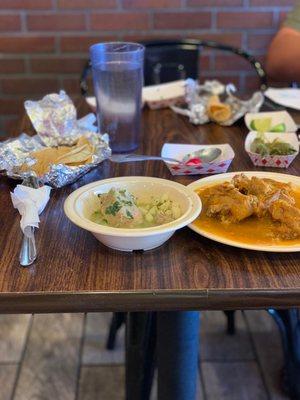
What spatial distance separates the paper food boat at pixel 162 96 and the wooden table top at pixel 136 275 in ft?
2.32

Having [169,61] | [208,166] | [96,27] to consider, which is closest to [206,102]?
[208,166]

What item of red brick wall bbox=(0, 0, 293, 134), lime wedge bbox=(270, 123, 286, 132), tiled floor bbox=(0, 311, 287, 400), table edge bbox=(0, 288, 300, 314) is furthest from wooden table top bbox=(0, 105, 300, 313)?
red brick wall bbox=(0, 0, 293, 134)

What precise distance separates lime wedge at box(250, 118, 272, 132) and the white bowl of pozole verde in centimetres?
50

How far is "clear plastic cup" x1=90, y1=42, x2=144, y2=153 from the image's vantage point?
1.16 metres

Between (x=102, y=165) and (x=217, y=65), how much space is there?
1398mm

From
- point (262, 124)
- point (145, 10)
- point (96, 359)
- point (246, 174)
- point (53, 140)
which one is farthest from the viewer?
point (145, 10)

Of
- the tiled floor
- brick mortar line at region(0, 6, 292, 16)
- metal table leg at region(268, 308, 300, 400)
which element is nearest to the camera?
metal table leg at region(268, 308, 300, 400)

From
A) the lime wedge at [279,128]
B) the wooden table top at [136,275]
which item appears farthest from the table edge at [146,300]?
the lime wedge at [279,128]

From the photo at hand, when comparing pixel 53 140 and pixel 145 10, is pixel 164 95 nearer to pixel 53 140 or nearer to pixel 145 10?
pixel 53 140

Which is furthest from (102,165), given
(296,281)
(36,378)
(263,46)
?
(263,46)

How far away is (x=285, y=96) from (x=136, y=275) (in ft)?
3.22

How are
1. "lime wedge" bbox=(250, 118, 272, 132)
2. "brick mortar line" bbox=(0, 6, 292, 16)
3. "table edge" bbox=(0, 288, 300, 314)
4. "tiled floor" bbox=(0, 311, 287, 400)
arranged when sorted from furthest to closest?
"brick mortar line" bbox=(0, 6, 292, 16)
"tiled floor" bbox=(0, 311, 287, 400)
"lime wedge" bbox=(250, 118, 272, 132)
"table edge" bbox=(0, 288, 300, 314)

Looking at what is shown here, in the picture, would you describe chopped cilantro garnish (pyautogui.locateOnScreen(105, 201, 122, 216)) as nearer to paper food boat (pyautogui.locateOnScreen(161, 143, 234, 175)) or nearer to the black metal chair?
paper food boat (pyautogui.locateOnScreen(161, 143, 234, 175))

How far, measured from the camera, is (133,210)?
30.5 inches
